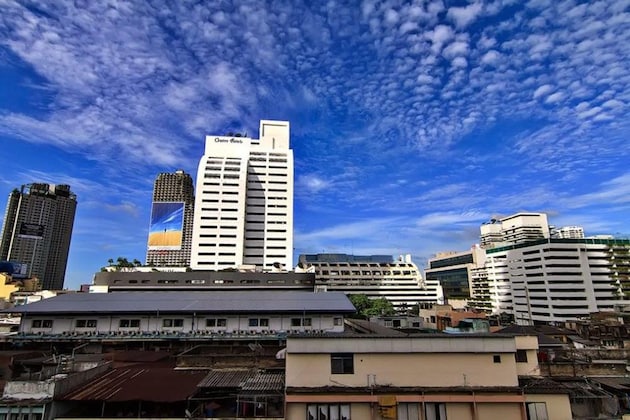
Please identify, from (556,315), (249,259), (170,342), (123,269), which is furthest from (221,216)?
(556,315)

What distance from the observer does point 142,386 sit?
57.1 feet

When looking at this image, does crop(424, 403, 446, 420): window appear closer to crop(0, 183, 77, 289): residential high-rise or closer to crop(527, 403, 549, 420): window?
crop(527, 403, 549, 420): window

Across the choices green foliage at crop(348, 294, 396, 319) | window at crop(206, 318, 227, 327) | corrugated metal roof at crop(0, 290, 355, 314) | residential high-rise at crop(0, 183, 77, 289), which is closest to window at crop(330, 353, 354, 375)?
corrugated metal roof at crop(0, 290, 355, 314)

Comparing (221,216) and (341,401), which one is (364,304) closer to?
(221,216)

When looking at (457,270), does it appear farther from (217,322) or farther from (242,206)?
(217,322)

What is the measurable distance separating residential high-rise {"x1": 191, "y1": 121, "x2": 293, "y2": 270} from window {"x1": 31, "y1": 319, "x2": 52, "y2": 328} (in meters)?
64.3

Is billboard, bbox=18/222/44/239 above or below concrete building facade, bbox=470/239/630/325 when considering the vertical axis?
above

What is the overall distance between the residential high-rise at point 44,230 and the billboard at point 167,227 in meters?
78.2

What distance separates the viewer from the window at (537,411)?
16681mm

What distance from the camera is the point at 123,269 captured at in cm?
8700

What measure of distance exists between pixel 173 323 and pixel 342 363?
3335cm

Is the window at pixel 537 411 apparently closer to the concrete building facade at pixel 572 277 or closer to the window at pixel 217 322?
the window at pixel 217 322

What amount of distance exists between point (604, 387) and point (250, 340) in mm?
32660

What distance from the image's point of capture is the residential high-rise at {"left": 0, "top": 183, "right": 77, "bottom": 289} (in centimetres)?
17150
